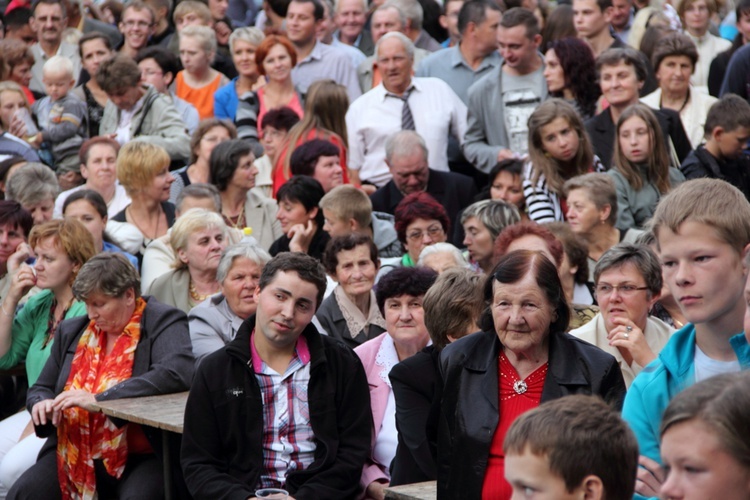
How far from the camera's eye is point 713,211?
318 cm

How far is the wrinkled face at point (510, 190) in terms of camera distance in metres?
8.22

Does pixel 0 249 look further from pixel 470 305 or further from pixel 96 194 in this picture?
pixel 470 305

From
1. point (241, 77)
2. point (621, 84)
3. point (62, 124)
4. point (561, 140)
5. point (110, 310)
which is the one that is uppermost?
point (241, 77)

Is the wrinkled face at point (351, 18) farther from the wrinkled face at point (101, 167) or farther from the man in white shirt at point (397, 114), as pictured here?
the wrinkled face at point (101, 167)

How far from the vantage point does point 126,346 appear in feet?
20.4

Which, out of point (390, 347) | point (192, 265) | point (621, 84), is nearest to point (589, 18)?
point (621, 84)

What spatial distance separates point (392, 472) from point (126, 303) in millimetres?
1827

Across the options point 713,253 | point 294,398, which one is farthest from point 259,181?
point 713,253

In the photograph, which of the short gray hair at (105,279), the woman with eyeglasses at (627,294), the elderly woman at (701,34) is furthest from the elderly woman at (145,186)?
the elderly woman at (701,34)

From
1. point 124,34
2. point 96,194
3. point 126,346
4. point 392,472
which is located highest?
point 124,34

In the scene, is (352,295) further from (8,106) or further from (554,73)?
(8,106)

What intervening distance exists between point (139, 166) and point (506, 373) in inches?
188

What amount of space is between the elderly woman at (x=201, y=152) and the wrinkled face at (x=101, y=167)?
460 millimetres

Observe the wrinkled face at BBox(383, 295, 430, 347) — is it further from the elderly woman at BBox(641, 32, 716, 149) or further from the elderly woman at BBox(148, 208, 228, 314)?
the elderly woman at BBox(641, 32, 716, 149)
